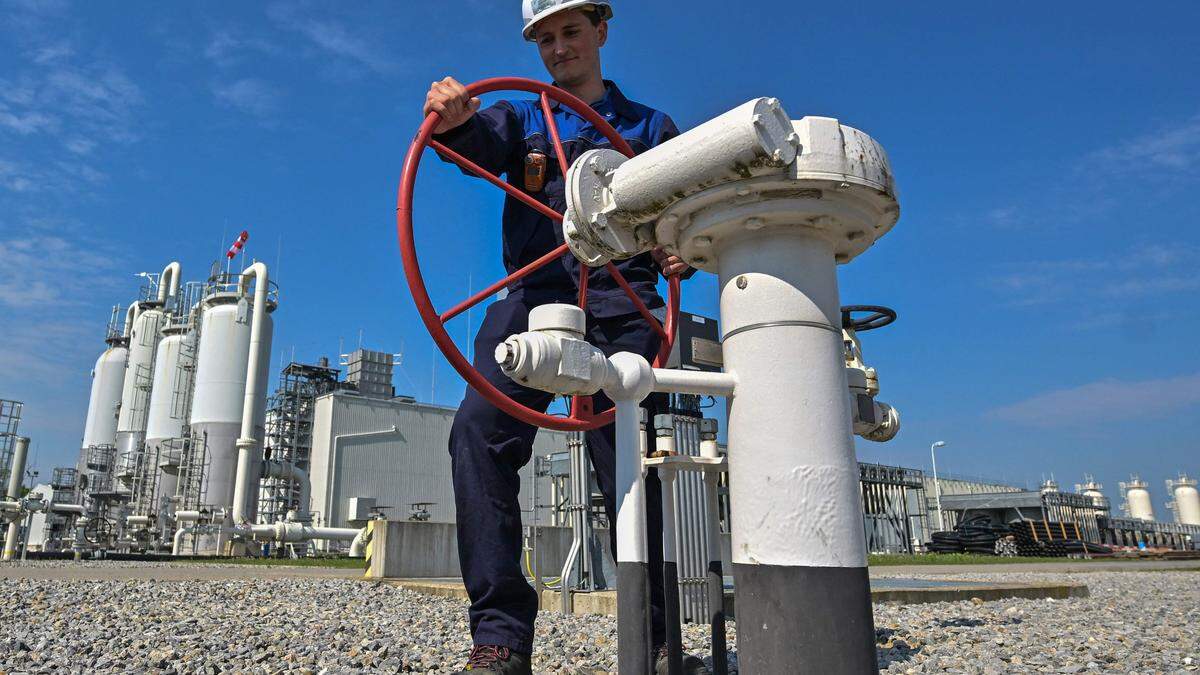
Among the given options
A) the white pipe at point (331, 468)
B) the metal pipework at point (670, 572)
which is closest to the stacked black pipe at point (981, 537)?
the white pipe at point (331, 468)

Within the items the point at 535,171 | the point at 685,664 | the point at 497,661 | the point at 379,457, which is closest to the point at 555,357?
the point at 497,661

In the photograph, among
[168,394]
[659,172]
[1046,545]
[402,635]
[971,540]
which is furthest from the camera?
[168,394]

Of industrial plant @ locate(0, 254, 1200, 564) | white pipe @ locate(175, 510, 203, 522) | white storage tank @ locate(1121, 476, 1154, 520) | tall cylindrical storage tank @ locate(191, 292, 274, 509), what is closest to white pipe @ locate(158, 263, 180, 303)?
industrial plant @ locate(0, 254, 1200, 564)

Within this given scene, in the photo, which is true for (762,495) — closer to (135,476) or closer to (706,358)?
(706,358)

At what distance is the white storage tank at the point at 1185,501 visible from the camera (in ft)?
144

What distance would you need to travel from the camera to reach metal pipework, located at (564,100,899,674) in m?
1.11

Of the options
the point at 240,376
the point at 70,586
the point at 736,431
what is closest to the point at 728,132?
the point at 736,431

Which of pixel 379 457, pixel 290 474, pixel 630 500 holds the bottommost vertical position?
pixel 630 500

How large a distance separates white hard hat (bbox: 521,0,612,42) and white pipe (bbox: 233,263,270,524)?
19801 millimetres

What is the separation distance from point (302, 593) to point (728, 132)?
5.46 m

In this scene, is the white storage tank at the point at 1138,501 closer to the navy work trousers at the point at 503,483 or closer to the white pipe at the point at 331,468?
the white pipe at the point at 331,468

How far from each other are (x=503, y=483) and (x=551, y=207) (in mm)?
778

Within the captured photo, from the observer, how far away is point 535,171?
2039mm

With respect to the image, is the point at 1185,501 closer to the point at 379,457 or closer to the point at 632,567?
the point at 379,457
